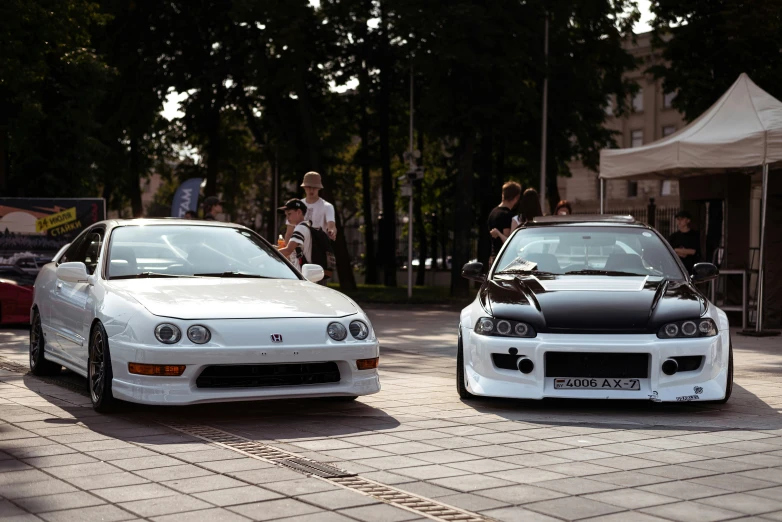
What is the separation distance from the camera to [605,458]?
6.38m

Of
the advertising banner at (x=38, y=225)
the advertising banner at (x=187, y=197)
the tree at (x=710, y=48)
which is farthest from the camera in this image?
the advertising banner at (x=187, y=197)

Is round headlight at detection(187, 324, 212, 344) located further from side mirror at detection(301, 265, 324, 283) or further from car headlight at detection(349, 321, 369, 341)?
side mirror at detection(301, 265, 324, 283)

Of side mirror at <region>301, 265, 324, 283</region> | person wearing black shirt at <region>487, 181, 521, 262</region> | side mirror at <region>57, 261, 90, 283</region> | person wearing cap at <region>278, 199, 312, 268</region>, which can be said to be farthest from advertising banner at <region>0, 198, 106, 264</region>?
side mirror at <region>301, 265, 324, 283</region>

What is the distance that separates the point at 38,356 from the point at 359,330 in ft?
12.3

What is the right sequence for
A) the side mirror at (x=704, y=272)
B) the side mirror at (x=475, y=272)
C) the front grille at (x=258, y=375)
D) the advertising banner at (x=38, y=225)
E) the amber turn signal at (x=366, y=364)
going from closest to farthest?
the front grille at (x=258, y=375) < the amber turn signal at (x=366, y=364) < the side mirror at (x=704, y=272) < the side mirror at (x=475, y=272) < the advertising banner at (x=38, y=225)

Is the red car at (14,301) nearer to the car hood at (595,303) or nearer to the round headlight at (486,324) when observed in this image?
the car hood at (595,303)

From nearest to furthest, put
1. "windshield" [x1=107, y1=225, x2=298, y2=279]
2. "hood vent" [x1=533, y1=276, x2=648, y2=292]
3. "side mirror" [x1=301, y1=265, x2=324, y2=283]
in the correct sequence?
"hood vent" [x1=533, y1=276, x2=648, y2=292]
"windshield" [x1=107, y1=225, x2=298, y2=279]
"side mirror" [x1=301, y1=265, x2=324, y2=283]

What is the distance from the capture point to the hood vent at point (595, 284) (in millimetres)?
8578

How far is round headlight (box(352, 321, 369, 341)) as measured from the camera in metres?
7.90

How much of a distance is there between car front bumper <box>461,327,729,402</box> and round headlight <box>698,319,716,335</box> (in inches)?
2.9

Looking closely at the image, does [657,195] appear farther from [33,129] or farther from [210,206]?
[210,206]

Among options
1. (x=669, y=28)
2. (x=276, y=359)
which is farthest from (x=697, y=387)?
(x=669, y=28)

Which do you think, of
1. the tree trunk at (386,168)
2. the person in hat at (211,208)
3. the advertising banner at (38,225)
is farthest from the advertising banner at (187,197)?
the person in hat at (211,208)

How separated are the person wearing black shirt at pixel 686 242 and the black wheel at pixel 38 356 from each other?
9.42 meters
